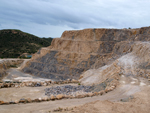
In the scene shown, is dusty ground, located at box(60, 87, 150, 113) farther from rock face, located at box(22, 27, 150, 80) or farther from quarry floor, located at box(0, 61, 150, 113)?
rock face, located at box(22, 27, 150, 80)

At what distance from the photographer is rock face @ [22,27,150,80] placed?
24.4m

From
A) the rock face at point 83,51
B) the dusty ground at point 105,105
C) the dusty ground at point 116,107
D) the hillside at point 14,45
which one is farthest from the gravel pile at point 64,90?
the hillside at point 14,45

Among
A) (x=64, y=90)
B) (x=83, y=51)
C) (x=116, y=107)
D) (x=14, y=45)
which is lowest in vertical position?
(x=64, y=90)

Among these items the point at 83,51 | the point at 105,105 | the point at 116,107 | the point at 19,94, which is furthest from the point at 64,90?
the point at 83,51

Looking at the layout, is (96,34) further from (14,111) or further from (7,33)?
(7,33)

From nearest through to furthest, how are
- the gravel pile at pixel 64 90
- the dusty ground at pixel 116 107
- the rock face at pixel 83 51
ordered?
1. the dusty ground at pixel 116 107
2. the gravel pile at pixel 64 90
3. the rock face at pixel 83 51

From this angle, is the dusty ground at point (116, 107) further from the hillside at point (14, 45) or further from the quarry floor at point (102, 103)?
the hillside at point (14, 45)

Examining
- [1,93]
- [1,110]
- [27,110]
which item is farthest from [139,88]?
[1,93]

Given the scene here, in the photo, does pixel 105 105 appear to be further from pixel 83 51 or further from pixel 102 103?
pixel 83 51

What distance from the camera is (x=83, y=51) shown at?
28078mm

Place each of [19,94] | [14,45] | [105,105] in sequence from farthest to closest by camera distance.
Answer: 1. [14,45]
2. [19,94]
3. [105,105]

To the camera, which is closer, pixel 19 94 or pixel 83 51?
pixel 19 94

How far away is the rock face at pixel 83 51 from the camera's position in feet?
80.2

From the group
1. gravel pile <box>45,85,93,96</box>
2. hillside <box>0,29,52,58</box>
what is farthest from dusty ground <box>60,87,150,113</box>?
hillside <box>0,29,52,58</box>
